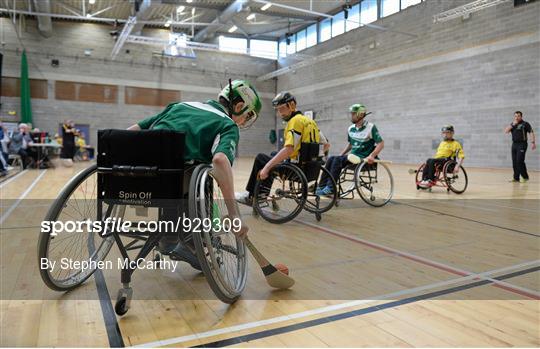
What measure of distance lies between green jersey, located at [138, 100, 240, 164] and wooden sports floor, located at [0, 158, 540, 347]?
2.18 ft

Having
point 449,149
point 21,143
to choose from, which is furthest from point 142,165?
point 21,143

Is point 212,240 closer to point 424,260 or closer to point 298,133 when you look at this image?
point 424,260

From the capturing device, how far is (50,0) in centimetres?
1503

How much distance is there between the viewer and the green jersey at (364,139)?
463 centimetres

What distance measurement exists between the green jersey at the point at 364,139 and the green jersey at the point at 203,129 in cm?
313

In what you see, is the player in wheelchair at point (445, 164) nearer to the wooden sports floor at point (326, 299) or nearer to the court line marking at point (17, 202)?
the wooden sports floor at point (326, 299)

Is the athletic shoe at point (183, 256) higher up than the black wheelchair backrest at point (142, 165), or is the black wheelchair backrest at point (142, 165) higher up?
the black wheelchair backrest at point (142, 165)

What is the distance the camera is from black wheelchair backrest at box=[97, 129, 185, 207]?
1.57 m

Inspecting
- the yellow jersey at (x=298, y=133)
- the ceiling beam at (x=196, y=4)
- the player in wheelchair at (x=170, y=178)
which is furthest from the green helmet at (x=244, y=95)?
the ceiling beam at (x=196, y=4)

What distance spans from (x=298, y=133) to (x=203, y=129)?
1.92 meters

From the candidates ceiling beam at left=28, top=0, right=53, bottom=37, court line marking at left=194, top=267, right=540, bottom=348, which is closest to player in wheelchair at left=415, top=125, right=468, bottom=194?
court line marking at left=194, top=267, right=540, bottom=348

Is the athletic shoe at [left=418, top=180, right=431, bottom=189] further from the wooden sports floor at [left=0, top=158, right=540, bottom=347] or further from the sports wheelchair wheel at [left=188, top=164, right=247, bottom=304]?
the sports wheelchair wheel at [left=188, top=164, right=247, bottom=304]

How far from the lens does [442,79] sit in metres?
12.8

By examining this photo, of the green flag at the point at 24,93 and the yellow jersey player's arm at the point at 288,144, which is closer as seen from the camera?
the yellow jersey player's arm at the point at 288,144
